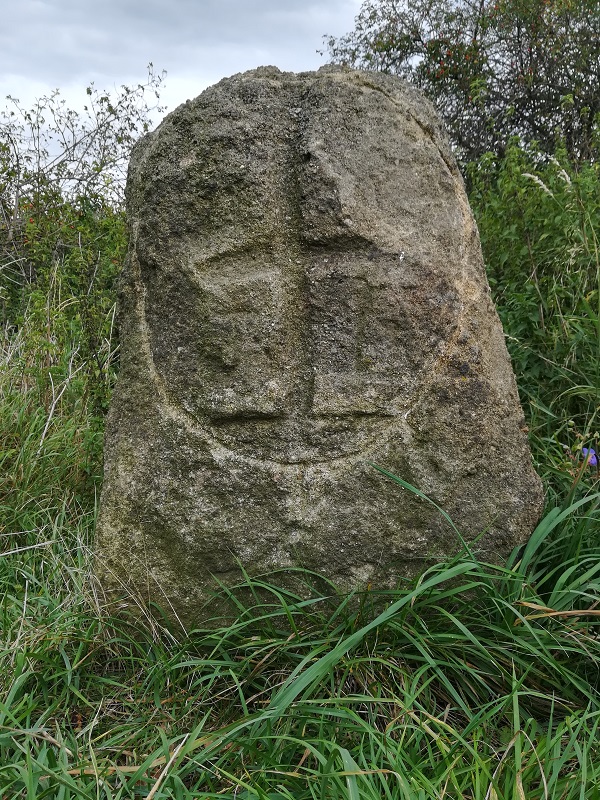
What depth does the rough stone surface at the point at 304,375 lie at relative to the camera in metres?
2.04

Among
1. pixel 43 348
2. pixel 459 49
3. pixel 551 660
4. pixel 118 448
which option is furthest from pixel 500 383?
pixel 459 49

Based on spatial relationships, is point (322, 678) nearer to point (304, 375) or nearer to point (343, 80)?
point (304, 375)

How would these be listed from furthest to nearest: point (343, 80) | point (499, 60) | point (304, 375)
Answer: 1. point (499, 60)
2. point (343, 80)
3. point (304, 375)

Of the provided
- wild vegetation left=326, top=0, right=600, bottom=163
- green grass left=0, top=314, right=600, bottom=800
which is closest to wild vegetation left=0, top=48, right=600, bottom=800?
green grass left=0, top=314, right=600, bottom=800

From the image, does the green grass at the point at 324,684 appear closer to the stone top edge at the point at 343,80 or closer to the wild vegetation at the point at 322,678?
the wild vegetation at the point at 322,678

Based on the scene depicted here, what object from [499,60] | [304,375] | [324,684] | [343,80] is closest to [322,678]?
[324,684]

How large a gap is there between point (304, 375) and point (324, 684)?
0.78 metres

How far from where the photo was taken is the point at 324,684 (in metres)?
1.85

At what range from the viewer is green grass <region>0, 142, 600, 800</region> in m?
1.60

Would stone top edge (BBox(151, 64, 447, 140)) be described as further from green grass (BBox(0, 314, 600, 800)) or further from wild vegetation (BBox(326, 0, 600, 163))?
wild vegetation (BBox(326, 0, 600, 163))

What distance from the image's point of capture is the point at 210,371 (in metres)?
2.08

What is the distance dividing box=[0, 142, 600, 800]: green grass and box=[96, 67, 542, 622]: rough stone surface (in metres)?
0.10

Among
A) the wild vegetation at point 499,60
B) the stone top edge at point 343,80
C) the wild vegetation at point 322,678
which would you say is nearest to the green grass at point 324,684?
the wild vegetation at point 322,678

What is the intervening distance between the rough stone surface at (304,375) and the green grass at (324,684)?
0.10 meters
